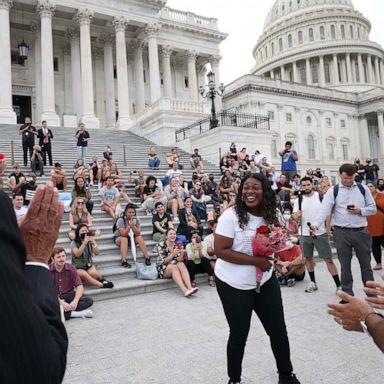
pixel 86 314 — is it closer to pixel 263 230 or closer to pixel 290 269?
pixel 263 230

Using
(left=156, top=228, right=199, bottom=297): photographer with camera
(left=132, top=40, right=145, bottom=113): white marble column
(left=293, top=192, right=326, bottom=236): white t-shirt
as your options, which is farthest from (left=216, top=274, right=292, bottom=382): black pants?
(left=132, top=40, right=145, bottom=113): white marble column

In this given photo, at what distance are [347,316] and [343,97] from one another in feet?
214

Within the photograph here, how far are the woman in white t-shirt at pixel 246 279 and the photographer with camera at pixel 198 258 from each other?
4512 millimetres

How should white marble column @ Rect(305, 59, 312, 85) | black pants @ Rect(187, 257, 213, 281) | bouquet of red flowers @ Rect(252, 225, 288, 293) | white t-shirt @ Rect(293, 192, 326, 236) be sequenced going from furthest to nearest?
1. white marble column @ Rect(305, 59, 312, 85)
2. black pants @ Rect(187, 257, 213, 281)
3. white t-shirt @ Rect(293, 192, 326, 236)
4. bouquet of red flowers @ Rect(252, 225, 288, 293)

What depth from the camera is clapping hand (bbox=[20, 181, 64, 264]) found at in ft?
4.88

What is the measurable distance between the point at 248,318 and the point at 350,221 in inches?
136

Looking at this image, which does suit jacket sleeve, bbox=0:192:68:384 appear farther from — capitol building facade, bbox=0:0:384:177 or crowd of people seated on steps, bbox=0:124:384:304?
capitol building facade, bbox=0:0:384:177

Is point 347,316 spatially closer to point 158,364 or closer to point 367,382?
point 367,382

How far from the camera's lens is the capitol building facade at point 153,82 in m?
29.1

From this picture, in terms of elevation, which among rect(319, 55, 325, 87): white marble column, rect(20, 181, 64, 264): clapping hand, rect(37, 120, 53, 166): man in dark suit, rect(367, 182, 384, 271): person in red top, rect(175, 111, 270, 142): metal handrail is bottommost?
rect(367, 182, 384, 271): person in red top

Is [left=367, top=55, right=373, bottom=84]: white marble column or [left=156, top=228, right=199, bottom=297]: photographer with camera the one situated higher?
[left=367, top=55, right=373, bottom=84]: white marble column

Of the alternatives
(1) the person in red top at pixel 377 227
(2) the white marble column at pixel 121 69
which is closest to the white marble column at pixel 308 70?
(2) the white marble column at pixel 121 69

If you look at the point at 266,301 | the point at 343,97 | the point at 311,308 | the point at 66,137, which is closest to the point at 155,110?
the point at 66,137

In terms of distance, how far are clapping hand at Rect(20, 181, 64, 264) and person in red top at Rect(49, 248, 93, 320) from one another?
499cm
